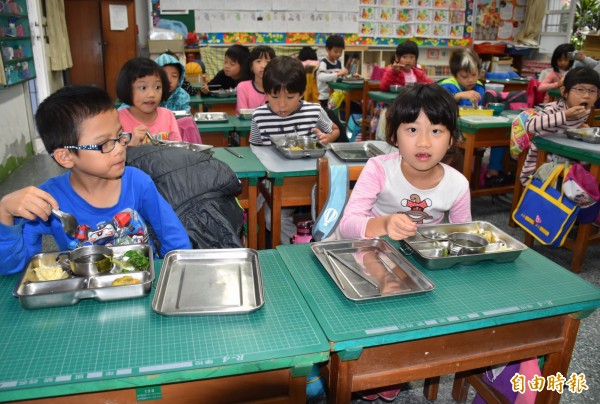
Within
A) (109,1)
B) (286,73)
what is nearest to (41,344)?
(286,73)

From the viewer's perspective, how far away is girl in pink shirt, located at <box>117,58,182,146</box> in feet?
8.30

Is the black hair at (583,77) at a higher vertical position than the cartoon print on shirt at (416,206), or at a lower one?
higher

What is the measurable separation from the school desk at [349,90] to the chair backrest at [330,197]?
4.34 m

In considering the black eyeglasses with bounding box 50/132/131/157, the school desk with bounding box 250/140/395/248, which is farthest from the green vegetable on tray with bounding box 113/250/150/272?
the school desk with bounding box 250/140/395/248

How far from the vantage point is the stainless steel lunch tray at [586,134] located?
278 centimetres

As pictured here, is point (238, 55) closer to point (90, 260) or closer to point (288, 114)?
point (288, 114)

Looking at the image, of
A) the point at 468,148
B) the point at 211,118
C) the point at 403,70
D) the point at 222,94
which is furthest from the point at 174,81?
the point at 403,70

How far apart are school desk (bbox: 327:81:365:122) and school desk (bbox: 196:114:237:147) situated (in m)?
2.47

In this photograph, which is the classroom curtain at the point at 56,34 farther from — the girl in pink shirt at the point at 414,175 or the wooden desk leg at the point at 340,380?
the wooden desk leg at the point at 340,380

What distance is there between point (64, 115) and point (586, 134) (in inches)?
112

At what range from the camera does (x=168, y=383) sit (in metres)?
0.87

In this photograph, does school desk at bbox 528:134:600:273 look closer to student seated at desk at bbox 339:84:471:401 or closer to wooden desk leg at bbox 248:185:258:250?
student seated at desk at bbox 339:84:471:401

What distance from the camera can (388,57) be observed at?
854 cm

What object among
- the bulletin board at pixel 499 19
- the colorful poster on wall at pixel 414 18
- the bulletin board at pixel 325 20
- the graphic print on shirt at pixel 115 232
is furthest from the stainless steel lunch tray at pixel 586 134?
the bulletin board at pixel 499 19
